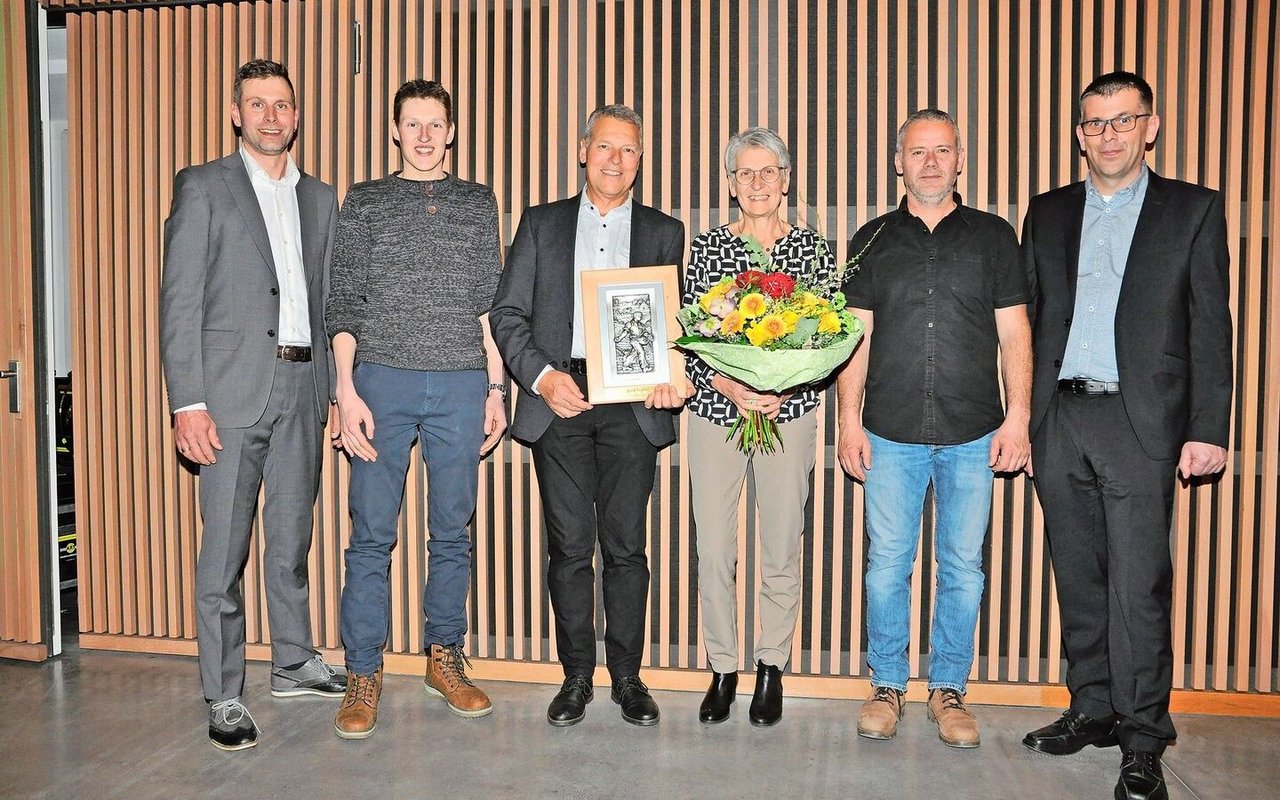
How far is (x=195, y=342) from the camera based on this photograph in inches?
138

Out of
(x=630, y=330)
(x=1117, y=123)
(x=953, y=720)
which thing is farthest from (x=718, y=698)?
(x=1117, y=123)

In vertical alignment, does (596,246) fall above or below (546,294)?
above

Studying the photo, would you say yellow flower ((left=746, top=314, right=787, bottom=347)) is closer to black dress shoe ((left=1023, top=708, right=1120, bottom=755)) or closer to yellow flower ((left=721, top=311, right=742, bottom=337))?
yellow flower ((left=721, top=311, right=742, bottom=337))

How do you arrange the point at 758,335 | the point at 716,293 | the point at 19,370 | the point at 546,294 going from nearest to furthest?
the point at 758,335
the point at 716,293
the point at 546,294
the point at 19,370

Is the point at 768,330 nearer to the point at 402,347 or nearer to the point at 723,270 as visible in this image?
the point at 723,270

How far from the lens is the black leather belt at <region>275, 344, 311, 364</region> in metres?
3.71

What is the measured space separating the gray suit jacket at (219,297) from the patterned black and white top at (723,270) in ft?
5.43

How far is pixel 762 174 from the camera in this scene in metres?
3.56

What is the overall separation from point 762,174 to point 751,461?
44.8 inches

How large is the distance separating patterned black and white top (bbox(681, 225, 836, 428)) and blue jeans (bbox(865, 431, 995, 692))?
→ 433 millimetres

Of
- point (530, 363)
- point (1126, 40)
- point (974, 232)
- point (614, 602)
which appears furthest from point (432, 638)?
point (1126, 40)

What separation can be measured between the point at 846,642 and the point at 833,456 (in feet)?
2.84

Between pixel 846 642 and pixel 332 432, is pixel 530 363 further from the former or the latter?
pixel 846 642

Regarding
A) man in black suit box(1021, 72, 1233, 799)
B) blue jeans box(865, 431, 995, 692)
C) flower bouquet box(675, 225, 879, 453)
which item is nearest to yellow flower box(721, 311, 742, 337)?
flower bouquet box(675, 225, 879, 453)
